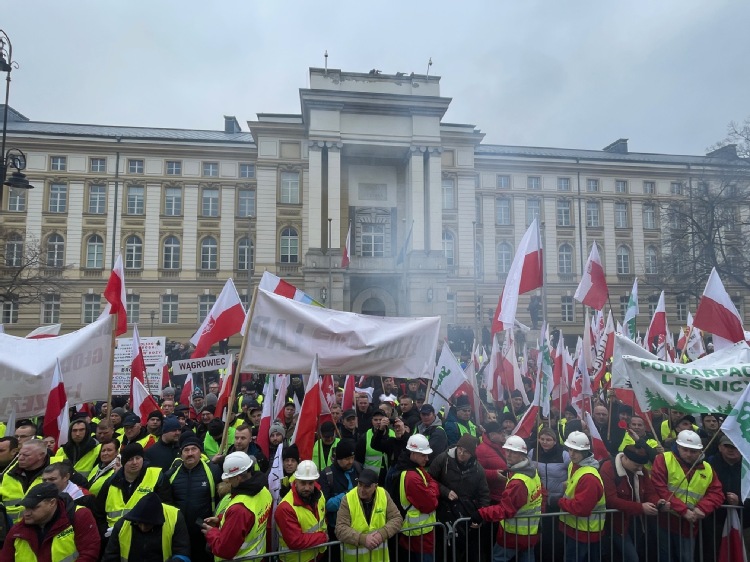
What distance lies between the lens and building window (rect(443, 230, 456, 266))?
126 feet

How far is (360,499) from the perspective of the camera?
467cm

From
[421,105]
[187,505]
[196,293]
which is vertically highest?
[421,105]

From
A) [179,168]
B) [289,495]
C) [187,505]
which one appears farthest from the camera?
[179,168]

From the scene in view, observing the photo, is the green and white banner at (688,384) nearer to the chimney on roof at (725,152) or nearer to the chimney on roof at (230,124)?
the chimney on roof at (725,152)

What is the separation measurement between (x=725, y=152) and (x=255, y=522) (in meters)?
31.5

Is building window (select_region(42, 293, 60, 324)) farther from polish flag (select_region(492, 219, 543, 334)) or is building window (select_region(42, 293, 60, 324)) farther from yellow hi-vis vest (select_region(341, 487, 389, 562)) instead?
yellow hi-vis vest (select_region(341, 487, 389, 562))

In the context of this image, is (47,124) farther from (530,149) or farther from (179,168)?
(530,149)

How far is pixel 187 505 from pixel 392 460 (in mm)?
2314

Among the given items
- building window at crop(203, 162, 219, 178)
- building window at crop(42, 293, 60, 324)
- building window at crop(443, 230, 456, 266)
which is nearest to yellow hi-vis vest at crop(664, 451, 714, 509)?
building window at crop(443, 230, 456, 266)

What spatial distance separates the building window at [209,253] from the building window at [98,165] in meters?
8.49

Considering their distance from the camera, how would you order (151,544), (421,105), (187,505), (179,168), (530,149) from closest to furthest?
(151,544)
(187,505)
(421,105)
(179,168)
(530,149)

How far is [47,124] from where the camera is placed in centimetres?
4338

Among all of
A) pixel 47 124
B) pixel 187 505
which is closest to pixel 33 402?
pixel 187 505

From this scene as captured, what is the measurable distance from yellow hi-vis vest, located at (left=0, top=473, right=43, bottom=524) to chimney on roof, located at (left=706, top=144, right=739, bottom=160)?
102 feet
